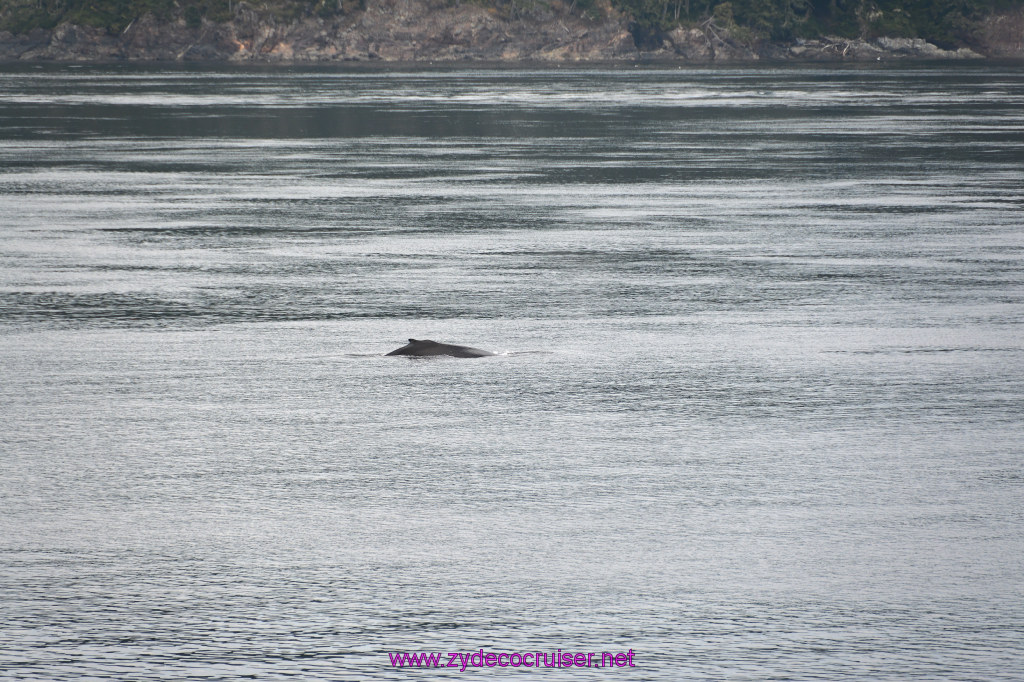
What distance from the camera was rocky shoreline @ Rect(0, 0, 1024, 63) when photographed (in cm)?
15412

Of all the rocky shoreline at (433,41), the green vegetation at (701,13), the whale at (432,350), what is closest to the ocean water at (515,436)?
the whale at (432,350)

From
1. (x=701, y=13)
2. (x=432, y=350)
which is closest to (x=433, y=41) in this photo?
(x=701, y=13)

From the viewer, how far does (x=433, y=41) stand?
15588cm

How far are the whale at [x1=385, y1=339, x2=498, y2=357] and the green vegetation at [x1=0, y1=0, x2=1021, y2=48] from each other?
14572 cm

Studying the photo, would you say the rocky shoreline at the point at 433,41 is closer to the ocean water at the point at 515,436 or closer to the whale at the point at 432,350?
the ocean water at the point at 515,436

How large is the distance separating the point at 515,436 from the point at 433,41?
148334 millimetres

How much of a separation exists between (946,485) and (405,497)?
2997mm

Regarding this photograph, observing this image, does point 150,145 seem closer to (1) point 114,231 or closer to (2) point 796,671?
(1) point 114,231

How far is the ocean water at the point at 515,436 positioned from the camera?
697cm

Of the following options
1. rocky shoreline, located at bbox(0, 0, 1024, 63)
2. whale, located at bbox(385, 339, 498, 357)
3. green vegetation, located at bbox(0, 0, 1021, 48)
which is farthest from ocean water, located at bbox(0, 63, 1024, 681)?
green vegetation, located at bbox(0, 0, 1021, 48)

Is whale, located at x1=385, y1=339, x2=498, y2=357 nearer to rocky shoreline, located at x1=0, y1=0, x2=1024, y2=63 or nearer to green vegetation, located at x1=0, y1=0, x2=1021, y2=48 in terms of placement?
rocky shoreline, located at x1=0, y1=0, x2=1024, y2=63

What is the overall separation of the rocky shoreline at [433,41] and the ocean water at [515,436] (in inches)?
5154

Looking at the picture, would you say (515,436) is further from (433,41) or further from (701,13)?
(701,13)

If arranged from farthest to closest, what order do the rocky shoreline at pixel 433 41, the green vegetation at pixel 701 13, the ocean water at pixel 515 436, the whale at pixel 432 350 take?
the green vegetation at pixel 701 13
the rocky shoreline at pixel 433 41
the whale at pixel 432 350
the ocean water at pixel 515 436
